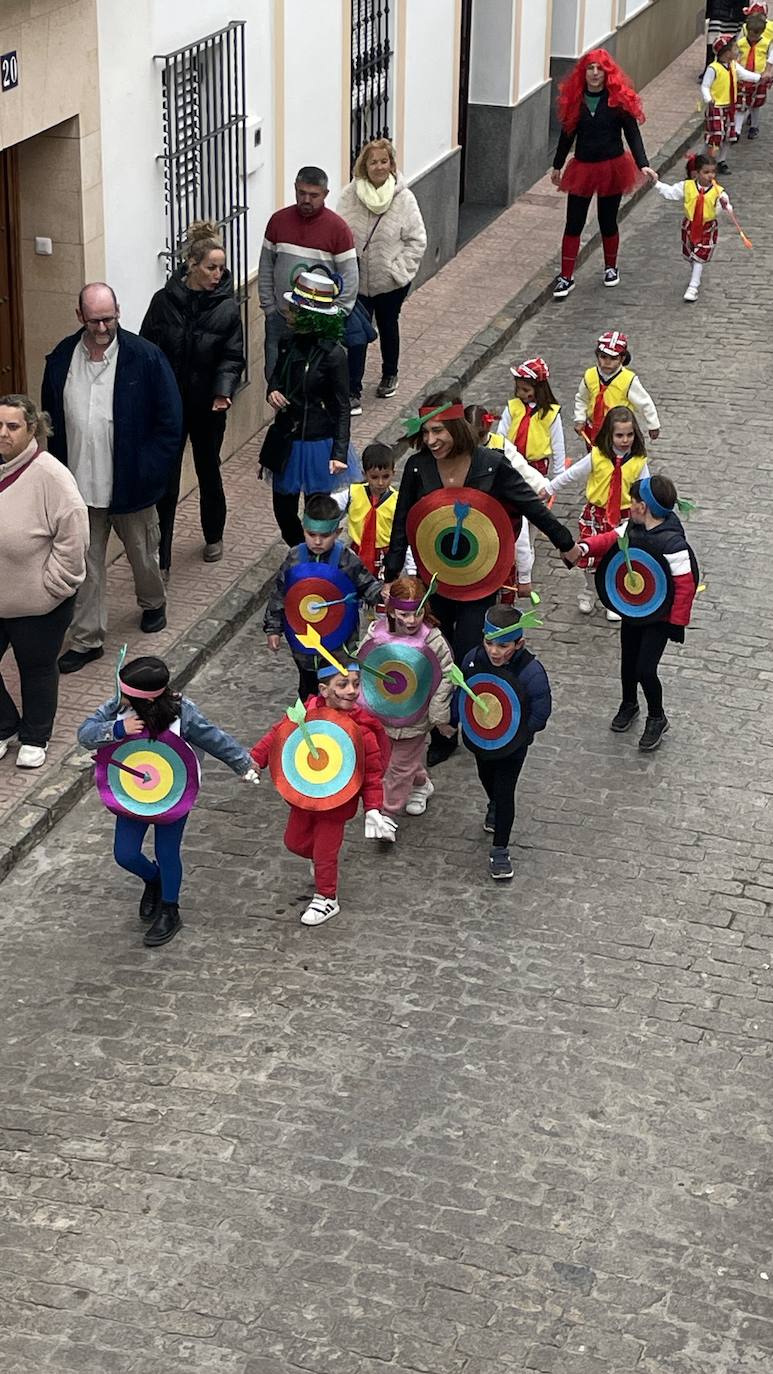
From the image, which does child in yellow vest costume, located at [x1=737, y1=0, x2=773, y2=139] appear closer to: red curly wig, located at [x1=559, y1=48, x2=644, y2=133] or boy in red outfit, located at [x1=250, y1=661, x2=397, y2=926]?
red curly wig, located at [x1=559, y1=48, x2=644, y2=133]

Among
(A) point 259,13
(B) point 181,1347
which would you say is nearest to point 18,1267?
(B) point 181,1347

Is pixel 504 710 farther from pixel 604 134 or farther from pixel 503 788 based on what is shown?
pixel 604 134

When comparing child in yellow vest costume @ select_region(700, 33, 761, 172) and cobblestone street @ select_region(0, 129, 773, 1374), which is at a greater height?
child in yellow vest costume @ select_region(700, 33, 761, 172)

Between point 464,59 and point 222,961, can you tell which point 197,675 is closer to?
point 222,961

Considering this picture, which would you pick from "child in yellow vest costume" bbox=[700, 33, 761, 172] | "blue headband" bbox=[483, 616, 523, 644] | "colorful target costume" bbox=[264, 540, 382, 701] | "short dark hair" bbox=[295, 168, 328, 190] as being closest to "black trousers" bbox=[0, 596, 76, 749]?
"colorful target costume" bbox=[264, 540, 382, 701]

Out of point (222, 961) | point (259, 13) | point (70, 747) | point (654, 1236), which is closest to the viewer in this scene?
point (654, 1236)

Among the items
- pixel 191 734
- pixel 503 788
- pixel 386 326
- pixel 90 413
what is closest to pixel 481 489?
pixel 503 788

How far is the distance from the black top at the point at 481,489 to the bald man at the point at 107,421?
4.75 ft

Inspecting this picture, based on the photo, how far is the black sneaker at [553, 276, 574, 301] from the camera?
16641mm

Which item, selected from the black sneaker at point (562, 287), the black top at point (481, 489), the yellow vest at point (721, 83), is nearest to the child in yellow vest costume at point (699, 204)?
the black sneaker at point (562, 287)

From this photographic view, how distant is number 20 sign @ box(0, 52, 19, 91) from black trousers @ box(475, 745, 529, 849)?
13.5 feet

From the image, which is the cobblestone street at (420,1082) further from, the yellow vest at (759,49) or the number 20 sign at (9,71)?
the yellow vest at (759,49)

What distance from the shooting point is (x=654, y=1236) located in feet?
22.0

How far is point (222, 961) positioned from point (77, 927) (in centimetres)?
68
